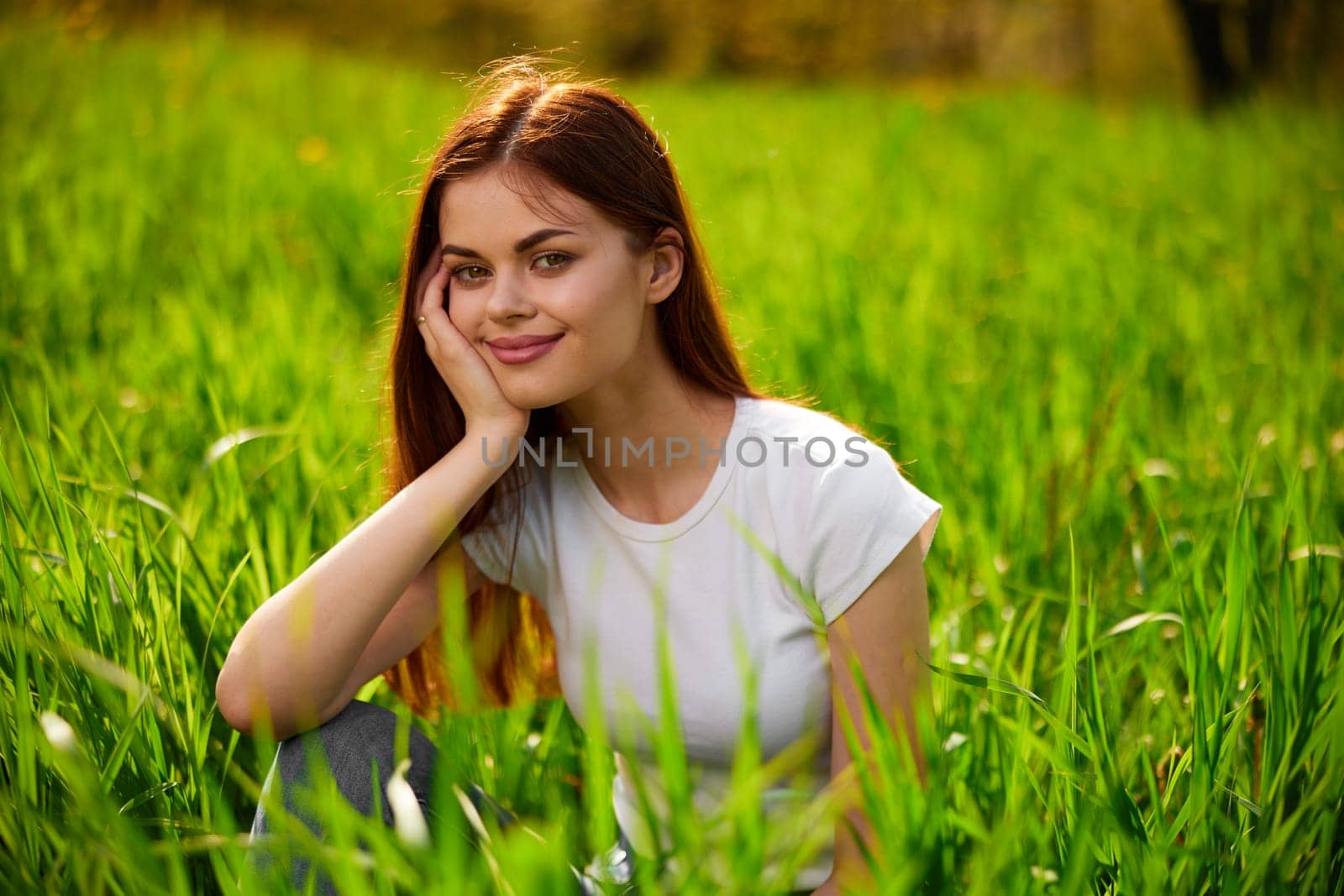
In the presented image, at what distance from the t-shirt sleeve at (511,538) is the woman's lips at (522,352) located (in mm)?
229

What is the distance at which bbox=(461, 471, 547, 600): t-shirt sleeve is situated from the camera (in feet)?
4.51

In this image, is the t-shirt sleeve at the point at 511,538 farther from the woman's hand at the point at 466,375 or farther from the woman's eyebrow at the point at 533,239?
the woman's eyebrow at the point at 533,239

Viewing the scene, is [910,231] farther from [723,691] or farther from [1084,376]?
[723,691]

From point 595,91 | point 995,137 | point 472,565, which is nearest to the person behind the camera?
point 595,91

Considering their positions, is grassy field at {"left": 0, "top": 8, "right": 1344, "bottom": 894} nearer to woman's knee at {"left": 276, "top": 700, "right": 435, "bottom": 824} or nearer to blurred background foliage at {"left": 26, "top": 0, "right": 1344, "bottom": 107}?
woman's knee at {"left": 276, "top": 700, "right": 435, "bottom": 824}

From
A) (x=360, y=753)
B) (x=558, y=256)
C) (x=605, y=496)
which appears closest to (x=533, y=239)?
(x=558, y=256)

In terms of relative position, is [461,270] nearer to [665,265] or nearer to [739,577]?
[665,265]

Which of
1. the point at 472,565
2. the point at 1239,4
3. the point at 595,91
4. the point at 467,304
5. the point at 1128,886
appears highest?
the point at 1239,4

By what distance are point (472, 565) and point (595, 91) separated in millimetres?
623

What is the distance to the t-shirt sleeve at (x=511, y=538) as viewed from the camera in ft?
4.51

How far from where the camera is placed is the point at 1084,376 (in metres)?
2.50

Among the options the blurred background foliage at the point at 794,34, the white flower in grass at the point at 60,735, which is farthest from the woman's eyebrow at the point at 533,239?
the blurred background foliage at the point at 794,34

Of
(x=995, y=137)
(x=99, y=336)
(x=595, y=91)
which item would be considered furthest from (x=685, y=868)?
(x=995, y=137)

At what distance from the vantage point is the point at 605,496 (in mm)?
1355
